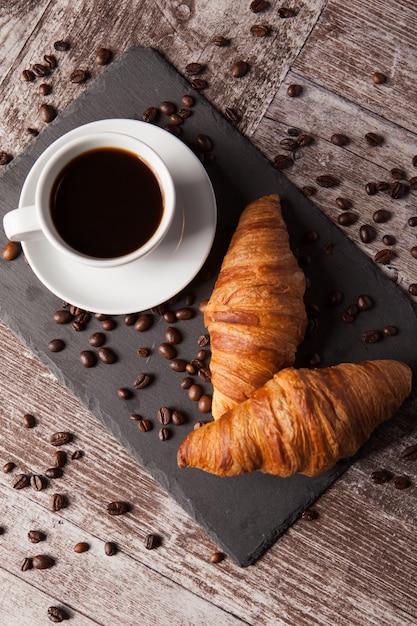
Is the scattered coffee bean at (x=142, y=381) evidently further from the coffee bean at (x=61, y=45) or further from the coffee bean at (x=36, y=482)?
the coffee bean at (x=61, y=45)

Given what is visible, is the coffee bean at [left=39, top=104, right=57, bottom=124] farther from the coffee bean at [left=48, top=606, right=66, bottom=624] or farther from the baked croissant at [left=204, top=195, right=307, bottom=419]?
the coffee bean at [left=48, top=606, right=66, bottom=624]

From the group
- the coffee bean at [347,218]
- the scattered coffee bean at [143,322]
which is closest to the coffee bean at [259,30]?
the coffee bean at [347,218]

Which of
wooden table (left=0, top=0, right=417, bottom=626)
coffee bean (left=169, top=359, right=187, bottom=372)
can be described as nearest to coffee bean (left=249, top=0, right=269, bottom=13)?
wooden table (left=0, top=0, right=417, bottom=626)

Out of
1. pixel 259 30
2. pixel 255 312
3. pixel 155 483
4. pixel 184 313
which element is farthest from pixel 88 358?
pixel 259 30

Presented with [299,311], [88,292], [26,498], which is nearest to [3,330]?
[88,292]

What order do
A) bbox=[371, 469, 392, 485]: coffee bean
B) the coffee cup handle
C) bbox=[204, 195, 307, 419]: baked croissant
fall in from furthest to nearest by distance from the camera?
bbox=[371, 469, 392, 485]: coffee bean → bbox=[204, 195, 307, 419]: baked croissant → the coffee cup handle

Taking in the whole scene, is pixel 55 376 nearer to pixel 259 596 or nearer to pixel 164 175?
pixel 164 175
